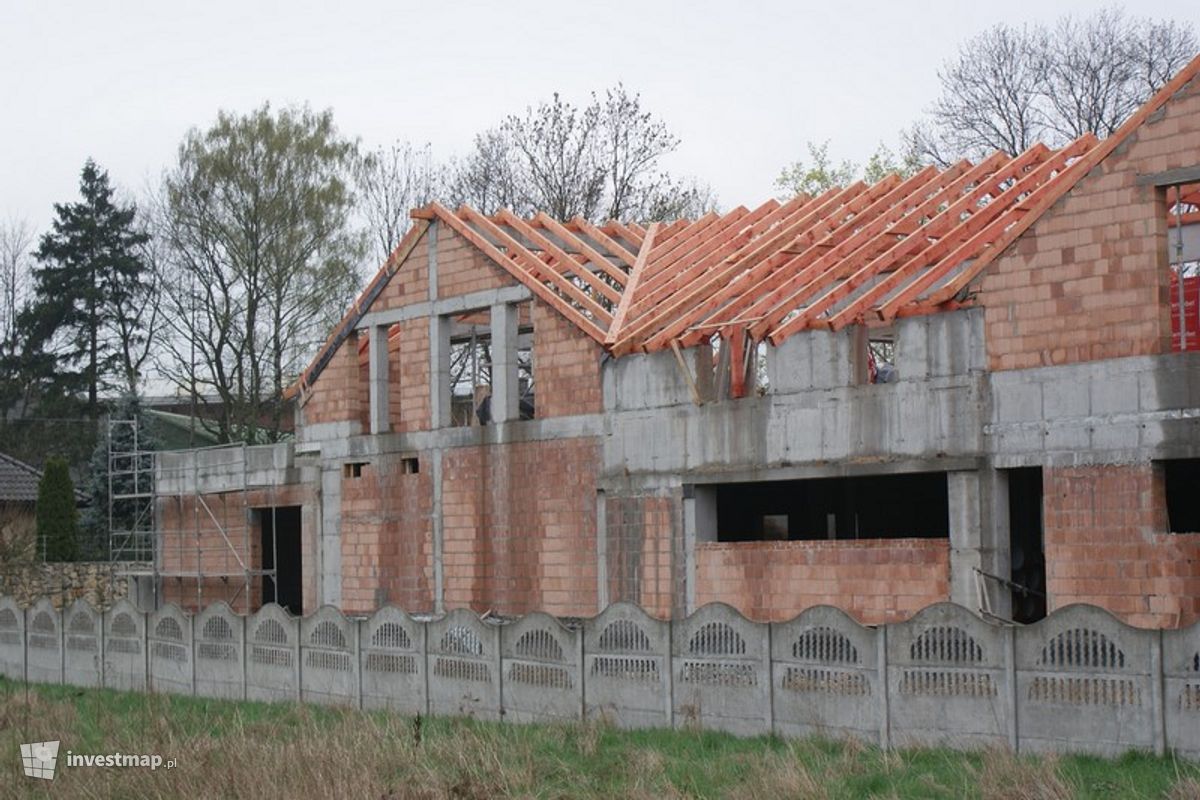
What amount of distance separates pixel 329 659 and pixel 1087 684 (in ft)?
37.0

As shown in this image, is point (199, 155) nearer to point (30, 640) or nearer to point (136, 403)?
point (136, 403)

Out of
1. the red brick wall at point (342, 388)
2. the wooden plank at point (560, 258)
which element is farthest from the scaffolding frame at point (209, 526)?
the wooden plank at point (560, 258)

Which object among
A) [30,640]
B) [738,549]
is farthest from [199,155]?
[738,549]

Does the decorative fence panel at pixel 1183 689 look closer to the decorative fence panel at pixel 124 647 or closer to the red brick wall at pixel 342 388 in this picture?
the decorative fence panel at pixel 124 647

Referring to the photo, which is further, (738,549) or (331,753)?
(738,549)

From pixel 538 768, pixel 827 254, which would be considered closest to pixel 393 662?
pixel 538 768

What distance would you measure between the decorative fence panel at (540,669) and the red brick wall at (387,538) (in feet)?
32.0

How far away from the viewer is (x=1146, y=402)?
20.6 metres

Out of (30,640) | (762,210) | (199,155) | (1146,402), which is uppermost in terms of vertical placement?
(199,155)

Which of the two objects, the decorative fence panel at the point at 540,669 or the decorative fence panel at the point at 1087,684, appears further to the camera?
the decorative fence panel at the point at 540,669

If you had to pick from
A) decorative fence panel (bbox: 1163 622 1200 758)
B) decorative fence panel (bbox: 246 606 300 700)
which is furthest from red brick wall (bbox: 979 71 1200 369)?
decorative fence panel (bbox: 246 606 300 700)

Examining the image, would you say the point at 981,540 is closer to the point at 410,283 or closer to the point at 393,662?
the point at 393,662

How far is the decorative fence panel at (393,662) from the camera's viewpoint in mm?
21938

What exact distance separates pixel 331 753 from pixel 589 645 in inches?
156
